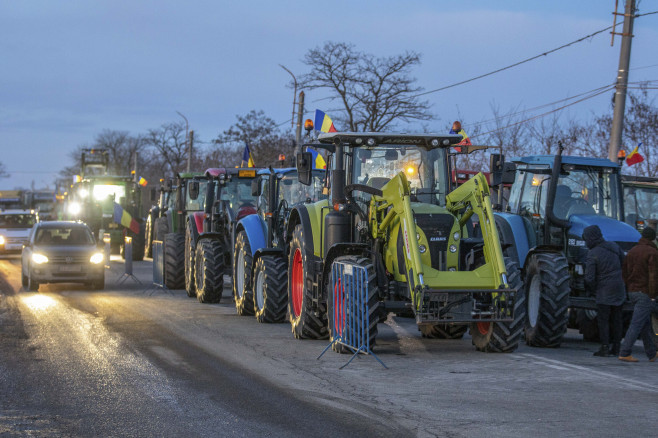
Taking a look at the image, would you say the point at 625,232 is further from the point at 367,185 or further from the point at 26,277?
the point at 26,277

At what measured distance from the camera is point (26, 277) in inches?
925

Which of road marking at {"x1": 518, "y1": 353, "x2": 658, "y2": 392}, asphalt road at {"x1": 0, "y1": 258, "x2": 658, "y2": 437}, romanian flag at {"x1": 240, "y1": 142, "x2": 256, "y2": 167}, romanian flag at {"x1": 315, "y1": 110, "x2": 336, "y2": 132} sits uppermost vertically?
romanian flag at {"x1": 315, "y1": 110, "x2": 336, "y2": 132}

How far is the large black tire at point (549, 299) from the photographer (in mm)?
13070

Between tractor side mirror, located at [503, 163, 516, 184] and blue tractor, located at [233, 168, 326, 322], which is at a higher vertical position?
tractor side mirror, located at [503, 163, 516, 184]

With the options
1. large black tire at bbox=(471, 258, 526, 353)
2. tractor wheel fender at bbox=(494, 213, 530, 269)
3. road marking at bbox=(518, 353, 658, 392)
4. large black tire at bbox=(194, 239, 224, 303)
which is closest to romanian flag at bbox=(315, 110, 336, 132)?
large black tire at bbox=(194, 239, 224, 303)

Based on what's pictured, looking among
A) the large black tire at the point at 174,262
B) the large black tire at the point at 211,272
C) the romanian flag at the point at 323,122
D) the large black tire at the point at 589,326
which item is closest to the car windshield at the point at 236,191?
the large black tire at the point at 211,272

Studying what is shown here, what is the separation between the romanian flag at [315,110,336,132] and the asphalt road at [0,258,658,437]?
909 centimetres

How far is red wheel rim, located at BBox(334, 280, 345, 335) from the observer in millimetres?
12414

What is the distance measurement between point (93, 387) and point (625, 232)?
304 inches

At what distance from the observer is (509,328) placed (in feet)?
40.8

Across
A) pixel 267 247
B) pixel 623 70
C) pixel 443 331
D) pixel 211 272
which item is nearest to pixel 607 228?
pixel 443 331

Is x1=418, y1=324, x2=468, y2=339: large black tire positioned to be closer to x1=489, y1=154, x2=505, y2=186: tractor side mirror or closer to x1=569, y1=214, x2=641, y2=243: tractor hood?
x1=569, y1=214, x2=641, y2=243: tractor hood

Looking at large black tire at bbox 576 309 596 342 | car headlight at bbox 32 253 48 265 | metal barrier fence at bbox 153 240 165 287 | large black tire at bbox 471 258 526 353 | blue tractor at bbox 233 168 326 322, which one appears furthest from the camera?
metal barrier fence at bbox 153 240 165 287

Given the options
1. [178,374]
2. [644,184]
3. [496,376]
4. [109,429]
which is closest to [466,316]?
[496,376]
